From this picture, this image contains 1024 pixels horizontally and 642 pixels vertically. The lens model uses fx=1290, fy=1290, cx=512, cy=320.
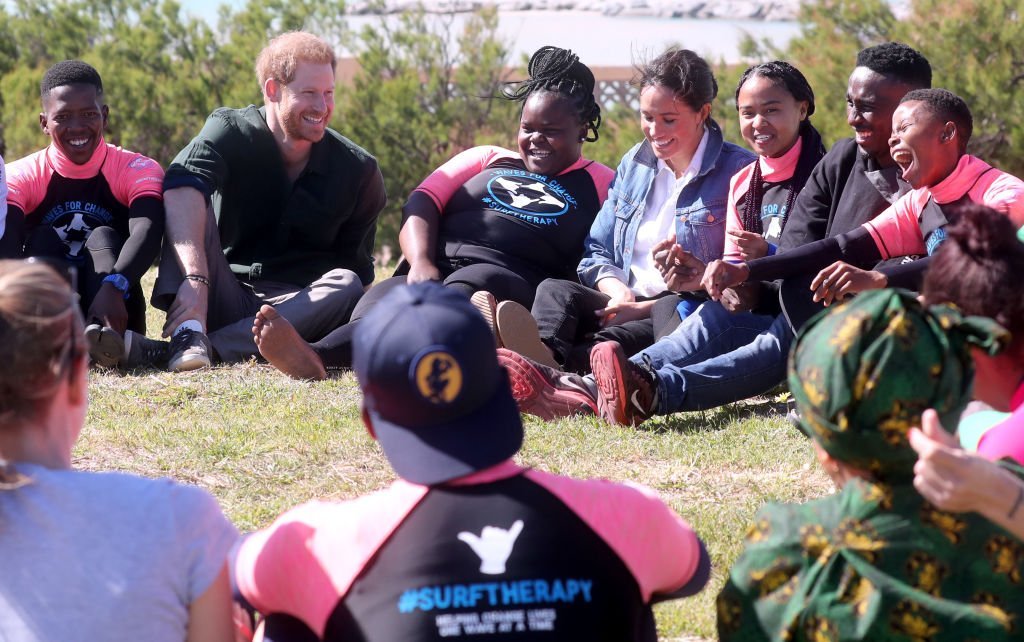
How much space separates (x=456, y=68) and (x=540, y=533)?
11295 millimetres

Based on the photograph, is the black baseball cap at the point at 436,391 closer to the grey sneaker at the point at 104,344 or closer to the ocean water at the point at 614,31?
the grey sneaker at the point at 104,344

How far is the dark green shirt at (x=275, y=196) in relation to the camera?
6410 millimetres

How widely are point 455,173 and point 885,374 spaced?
458 centimetres

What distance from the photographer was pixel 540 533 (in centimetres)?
187

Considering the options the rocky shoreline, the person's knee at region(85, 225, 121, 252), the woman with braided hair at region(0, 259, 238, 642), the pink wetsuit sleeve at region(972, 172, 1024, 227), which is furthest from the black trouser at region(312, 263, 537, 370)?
the rocky shoreline

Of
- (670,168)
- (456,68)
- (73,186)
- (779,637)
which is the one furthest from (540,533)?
(456,68)

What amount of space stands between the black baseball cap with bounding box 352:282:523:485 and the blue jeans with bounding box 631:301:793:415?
2.83m

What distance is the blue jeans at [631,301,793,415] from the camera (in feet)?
15.7

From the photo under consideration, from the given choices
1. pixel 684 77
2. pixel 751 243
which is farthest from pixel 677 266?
pixel 684 77

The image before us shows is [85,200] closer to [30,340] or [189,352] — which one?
[189,352]

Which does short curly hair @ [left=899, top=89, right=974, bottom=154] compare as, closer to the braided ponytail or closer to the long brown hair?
the braided ponytail

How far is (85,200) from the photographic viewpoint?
6289 mm

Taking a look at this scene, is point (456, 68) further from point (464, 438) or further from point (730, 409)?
point (464, 438)

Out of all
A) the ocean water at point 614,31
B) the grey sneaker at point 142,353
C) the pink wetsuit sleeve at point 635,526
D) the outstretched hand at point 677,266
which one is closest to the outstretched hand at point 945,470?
the pink wetsuit sleeve at point 635,526
